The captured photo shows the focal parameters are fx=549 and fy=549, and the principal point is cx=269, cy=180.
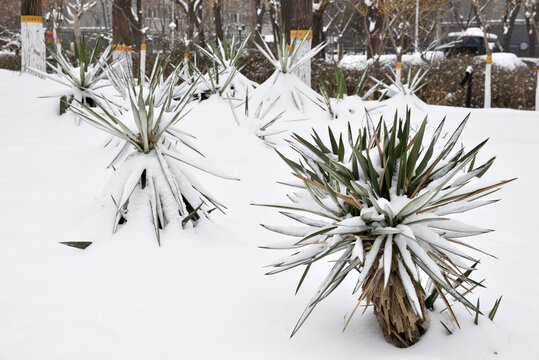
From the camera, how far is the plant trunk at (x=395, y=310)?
1.81 m

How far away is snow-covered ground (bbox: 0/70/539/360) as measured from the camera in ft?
6.18

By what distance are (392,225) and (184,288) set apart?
3.09ft

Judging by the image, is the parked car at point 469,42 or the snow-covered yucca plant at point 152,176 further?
the parked car at point 469,42

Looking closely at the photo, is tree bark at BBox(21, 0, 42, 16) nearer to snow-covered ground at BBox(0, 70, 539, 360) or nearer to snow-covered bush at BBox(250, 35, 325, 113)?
snow-covered bush at BBox(250, 35, 325, 113)

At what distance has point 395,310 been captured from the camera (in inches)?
73.4

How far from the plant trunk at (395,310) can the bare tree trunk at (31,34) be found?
8706mm

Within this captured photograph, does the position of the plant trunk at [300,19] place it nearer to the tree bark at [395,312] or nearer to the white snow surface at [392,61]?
the white snow surface at [392,61]

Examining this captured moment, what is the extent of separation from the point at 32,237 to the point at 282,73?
394 centimetres

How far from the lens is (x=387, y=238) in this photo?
5.69 ft

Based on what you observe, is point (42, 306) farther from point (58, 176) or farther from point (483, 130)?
point (483, 130)

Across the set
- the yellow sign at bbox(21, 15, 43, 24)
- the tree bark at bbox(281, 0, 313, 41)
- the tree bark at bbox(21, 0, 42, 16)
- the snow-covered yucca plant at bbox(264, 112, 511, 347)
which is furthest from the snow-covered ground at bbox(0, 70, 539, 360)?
the tree bark at bbox(21, 0, 42, 16)

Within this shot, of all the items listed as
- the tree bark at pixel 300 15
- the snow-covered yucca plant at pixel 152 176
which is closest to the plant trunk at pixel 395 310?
the snow-covered yucca plant at pixel 152 176

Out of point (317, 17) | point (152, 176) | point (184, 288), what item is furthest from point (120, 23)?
point (184, 288)

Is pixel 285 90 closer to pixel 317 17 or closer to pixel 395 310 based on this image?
pixel 395 310
